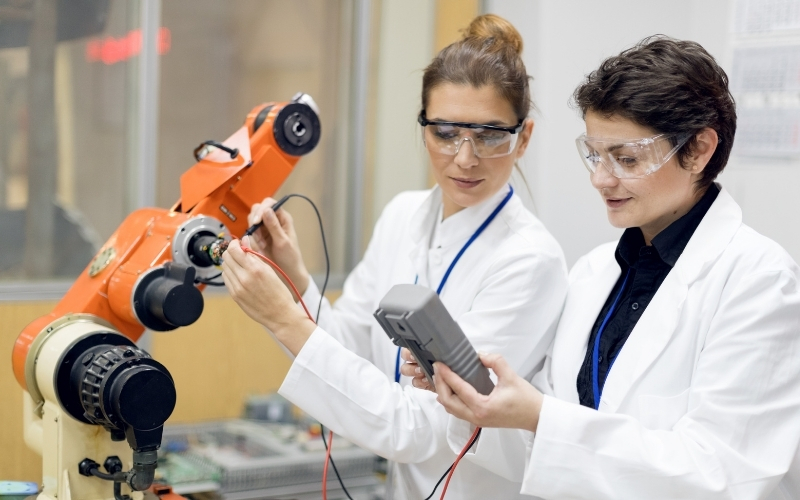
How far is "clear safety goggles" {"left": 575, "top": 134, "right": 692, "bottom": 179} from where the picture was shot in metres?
1.33

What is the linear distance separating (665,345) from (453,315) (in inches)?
20.1

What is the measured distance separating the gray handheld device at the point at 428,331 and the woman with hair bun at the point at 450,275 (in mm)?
273

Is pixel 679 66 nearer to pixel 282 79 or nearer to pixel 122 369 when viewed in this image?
pixel 122 369

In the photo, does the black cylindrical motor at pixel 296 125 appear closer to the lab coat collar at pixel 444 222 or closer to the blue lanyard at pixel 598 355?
the lab coat collar at pixel 444 222

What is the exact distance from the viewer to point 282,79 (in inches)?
132

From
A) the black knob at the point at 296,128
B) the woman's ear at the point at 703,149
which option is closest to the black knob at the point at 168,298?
the black knob at the point at 296,128

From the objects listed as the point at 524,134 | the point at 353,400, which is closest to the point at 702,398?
the point at 353,400

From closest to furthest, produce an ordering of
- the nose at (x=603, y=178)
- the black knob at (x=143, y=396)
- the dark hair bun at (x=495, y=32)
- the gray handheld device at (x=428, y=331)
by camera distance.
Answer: the gray handheld device at (x=428, y=331), the black knob at (x=143, y=396), the nose at (x=603, y=178), the dark hair bun at (x=495, y=32)

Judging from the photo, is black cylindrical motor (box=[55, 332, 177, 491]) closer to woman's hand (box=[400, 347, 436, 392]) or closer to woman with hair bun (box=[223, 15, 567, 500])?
woman with hair bun (box=[223, 15, 567, 500])

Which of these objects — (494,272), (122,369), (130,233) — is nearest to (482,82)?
(494,272)

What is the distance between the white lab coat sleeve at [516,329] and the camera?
1.49 meters

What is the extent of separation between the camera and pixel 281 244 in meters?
1.77

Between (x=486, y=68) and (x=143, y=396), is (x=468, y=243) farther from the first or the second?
(x=143, y=396)

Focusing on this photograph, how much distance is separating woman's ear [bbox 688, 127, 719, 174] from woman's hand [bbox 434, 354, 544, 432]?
0.49 metres
